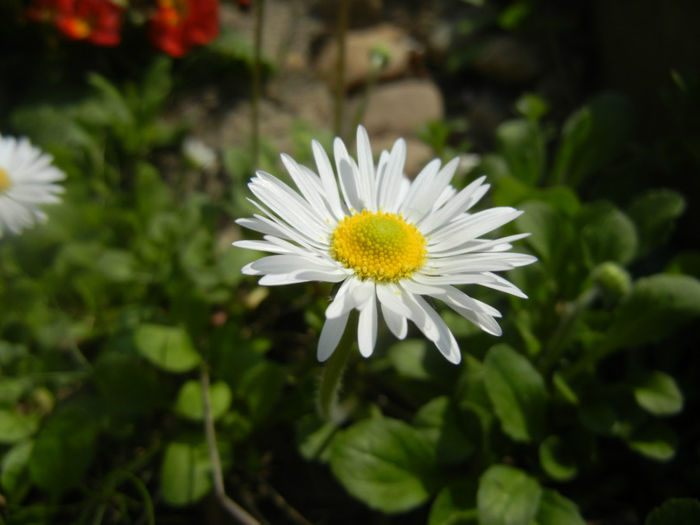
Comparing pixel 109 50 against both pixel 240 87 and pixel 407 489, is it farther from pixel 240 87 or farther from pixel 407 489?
pixel 407 489

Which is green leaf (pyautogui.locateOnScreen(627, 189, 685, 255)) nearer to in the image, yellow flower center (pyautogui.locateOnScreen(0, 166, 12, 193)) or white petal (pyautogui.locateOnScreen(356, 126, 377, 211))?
white petal (pyautogui.locateOnScreen(356, 126, 377, 211))

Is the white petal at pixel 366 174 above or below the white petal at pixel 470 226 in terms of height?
above

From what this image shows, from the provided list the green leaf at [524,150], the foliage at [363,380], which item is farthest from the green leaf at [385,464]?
the green leaf at [524,150]

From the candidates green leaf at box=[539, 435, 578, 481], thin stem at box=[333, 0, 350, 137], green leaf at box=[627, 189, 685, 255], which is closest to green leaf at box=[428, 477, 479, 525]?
green leaf at box=[539, 435, 578, 481]

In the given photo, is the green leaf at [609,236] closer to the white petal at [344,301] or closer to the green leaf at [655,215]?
the green leaf at [655,215]

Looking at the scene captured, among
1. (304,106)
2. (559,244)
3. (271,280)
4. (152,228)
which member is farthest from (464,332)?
(304,106)
